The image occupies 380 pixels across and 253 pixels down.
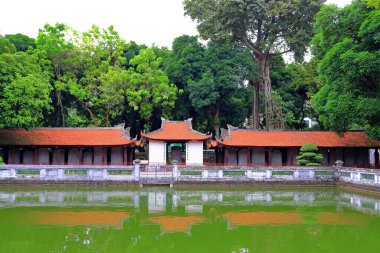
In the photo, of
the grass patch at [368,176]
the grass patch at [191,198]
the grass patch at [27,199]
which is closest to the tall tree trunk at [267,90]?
the grass patch at [368,176]

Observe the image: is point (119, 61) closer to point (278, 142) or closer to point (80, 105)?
point (80, 105)

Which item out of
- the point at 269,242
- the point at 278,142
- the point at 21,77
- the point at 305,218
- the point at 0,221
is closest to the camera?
the point at 269,242

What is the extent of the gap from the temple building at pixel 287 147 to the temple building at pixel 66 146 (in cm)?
771

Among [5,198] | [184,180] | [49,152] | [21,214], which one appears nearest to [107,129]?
[49,152]

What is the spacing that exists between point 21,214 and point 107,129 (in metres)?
15.7

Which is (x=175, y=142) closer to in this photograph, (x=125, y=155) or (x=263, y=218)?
(x=125, y=155)

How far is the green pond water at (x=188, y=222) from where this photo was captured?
1081 centimetres

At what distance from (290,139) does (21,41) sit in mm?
24918

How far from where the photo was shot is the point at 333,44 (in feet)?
80.6

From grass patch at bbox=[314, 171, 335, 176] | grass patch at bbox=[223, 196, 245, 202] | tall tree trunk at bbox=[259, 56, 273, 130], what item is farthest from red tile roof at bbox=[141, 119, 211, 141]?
grass patch at bbox=[223, 196, 245, 202]

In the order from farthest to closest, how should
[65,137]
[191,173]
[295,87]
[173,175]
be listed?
[295,87] < [65,137] < [191,173] < [173,175]

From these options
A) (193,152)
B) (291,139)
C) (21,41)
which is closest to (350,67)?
(291,139)

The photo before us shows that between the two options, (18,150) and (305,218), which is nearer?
(305,218)

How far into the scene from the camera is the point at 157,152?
1176 inches
